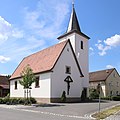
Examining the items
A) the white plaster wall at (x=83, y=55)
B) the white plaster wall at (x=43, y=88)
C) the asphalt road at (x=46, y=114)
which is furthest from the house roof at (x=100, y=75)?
the asphalt road at (x=46, y=114)

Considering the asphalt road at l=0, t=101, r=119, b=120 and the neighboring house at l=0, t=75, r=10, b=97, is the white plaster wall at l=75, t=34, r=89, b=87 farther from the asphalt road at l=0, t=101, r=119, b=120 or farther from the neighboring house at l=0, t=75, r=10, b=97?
the asphalt road at l=0, t=101, r=119, b=120

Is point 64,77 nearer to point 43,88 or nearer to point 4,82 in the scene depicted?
point 43,88

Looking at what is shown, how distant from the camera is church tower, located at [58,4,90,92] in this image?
4384 centimetres

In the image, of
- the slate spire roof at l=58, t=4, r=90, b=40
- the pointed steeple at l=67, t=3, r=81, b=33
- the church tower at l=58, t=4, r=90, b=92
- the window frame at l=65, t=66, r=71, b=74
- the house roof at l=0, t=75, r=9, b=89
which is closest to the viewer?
the window frame at l=65, t=66, r=71, b=74

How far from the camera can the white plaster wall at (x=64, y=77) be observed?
35188mm

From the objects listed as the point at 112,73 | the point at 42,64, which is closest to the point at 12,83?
the point at 42,64

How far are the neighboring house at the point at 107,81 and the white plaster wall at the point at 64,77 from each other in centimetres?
2546

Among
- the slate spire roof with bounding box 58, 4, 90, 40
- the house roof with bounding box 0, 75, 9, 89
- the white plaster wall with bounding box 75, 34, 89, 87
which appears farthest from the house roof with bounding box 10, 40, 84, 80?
the house roof with bounding box 0, 75, 9, 89

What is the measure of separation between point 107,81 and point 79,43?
2399cm

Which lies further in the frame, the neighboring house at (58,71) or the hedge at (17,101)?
the neighboring house at (58,71)

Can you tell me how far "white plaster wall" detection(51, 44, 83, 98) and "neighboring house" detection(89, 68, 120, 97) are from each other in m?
25.5

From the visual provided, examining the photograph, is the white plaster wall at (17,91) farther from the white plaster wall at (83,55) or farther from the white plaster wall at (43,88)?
the white plaster wall at (83,55)

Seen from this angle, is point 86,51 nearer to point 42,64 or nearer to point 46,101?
point 42,64

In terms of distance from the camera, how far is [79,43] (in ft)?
146
